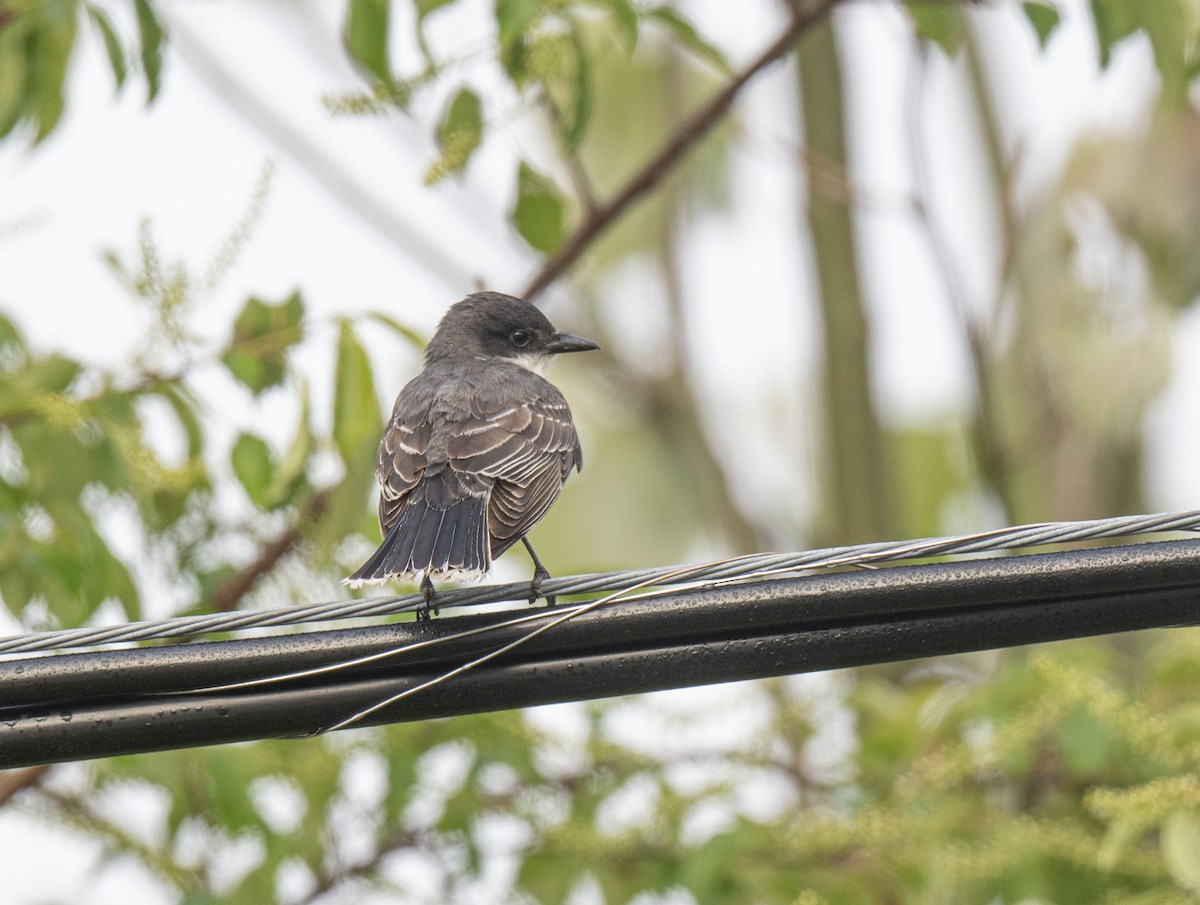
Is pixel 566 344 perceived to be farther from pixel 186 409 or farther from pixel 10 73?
pixel 10 73

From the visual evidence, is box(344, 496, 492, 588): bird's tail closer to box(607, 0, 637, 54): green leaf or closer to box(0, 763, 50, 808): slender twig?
box(0, 763, 50, 808): slender twig

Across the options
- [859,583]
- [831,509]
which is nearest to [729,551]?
[831,509]

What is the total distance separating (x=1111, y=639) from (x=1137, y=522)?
8.70m

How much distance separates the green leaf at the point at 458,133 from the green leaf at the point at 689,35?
63cm

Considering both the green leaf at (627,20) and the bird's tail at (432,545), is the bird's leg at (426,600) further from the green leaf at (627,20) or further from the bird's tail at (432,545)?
the green leaf at (627,20)

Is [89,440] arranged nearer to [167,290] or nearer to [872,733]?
[167,290]

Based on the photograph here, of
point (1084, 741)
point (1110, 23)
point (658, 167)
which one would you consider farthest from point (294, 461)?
point (1110, 23)

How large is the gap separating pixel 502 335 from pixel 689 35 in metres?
2.20

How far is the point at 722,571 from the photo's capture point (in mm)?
3406

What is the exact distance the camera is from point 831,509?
10.7 meters

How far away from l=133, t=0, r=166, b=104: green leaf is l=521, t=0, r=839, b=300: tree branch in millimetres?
1402

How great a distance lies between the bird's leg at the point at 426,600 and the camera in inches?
137

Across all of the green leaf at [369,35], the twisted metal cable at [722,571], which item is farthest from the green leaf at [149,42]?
the twisted metal cable at [722,571]

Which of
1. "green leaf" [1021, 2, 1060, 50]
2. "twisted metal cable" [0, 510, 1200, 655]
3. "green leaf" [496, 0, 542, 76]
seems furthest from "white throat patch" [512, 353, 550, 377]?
"twisted metal cable" [0, 510, 1200, 655]
